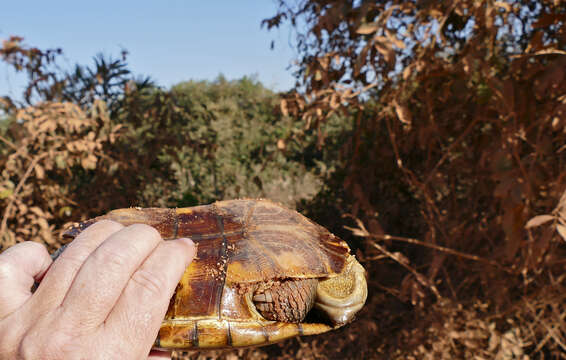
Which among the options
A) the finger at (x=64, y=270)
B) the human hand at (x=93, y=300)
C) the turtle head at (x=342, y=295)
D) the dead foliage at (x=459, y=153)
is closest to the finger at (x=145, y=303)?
the human hand at (x=93, y=300)

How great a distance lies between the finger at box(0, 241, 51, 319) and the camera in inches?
33.2

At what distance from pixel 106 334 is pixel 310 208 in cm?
325

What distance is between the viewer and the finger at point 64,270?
782mm

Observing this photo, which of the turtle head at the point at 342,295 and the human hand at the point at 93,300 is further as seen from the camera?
the turtle head at the point at 342,295

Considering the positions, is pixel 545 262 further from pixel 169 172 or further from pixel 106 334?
pixel 169 172

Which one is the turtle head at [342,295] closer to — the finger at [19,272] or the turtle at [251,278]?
the turtle at [251,278]

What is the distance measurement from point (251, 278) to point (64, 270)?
0.51m

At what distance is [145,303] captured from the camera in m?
0.81

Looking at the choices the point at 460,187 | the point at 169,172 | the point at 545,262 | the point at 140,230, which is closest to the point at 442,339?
the point at 545,262

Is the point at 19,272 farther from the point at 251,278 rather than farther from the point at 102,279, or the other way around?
the point at 251,278

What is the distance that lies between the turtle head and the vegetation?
858 millimetres

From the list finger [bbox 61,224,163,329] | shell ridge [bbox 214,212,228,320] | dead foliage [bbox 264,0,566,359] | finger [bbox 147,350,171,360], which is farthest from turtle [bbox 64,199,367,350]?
dead foliage [bbox 264,0,566,359]

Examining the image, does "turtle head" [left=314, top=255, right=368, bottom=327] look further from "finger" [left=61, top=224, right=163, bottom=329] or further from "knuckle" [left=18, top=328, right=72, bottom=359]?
"knuckle" [left=18, top=328, right=72, bottom=359]

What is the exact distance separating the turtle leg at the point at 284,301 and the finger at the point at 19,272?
0.63 metres
